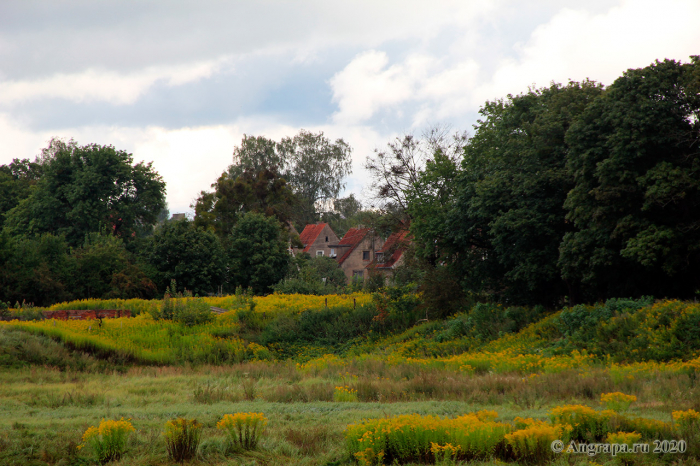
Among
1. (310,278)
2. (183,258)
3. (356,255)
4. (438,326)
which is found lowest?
(438,326)

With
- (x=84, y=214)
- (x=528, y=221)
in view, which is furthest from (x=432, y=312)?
(x=84, y=214)

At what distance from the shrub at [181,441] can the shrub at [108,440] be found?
548 millimetres

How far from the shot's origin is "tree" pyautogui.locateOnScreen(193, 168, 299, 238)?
55906 millimetres

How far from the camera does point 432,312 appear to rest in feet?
96.7

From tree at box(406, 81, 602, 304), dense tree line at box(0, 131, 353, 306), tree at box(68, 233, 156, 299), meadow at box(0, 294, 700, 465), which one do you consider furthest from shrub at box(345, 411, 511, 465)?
tree at box(68, 233, 156, 299)

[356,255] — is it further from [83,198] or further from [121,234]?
[83,198]

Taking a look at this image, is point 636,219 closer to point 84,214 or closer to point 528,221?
point 528,221

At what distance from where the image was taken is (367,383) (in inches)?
500

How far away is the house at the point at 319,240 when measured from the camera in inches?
2781

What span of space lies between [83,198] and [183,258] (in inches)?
Result: 454

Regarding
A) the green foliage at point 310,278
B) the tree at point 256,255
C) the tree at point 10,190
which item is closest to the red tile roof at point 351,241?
the green foliage at point 310,278

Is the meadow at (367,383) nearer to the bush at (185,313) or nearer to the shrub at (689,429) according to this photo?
the shrub at (689,429)

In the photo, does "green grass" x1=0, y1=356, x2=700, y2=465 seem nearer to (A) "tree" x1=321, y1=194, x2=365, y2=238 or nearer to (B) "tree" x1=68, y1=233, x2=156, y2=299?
(B) "tree" x1=68, y1=233, x2=156, y2=299

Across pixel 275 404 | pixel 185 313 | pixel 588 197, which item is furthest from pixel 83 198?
pixel 275 404
